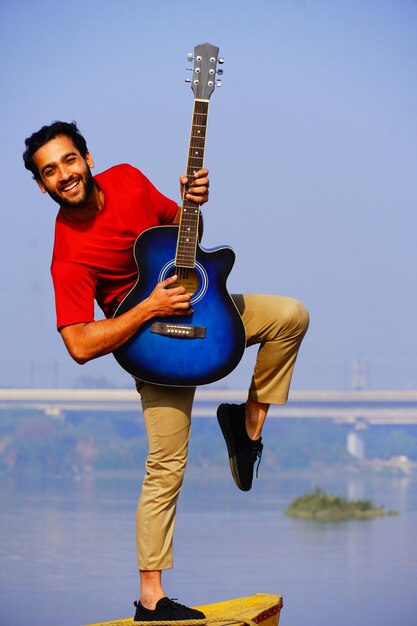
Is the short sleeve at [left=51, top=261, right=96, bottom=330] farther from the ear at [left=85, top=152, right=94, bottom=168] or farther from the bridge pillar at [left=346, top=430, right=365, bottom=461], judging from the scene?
the bridge pillar at [left=346, top=430, right=365, bottom=461]

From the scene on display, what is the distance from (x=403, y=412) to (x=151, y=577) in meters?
29.2

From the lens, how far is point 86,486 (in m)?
40.2

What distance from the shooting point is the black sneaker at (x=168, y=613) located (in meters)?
3.96

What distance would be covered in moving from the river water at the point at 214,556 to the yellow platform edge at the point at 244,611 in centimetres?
664

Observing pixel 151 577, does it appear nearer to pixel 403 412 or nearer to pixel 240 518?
pixel 240 518

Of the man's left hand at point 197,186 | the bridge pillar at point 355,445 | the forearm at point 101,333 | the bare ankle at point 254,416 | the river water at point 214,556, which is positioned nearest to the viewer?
the forearm at point 101,333

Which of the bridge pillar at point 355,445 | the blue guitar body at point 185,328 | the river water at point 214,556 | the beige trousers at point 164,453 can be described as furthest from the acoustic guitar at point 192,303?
the bridge pillar at point 355,445

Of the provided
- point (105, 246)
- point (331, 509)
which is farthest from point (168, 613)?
point (331, 509)

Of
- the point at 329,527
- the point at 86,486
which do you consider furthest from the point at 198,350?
the point at 86,486

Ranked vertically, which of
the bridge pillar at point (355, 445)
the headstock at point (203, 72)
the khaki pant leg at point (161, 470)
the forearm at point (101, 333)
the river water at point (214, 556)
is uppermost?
the bridge pillar at point (355, 445)

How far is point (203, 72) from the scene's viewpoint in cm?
399

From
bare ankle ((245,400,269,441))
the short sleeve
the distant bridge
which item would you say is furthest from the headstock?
the distant bridge

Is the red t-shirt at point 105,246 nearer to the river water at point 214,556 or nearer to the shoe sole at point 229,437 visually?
the shoe sole at point 229,437

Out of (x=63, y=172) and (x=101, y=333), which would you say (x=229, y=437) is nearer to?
(x=101, y=333)
